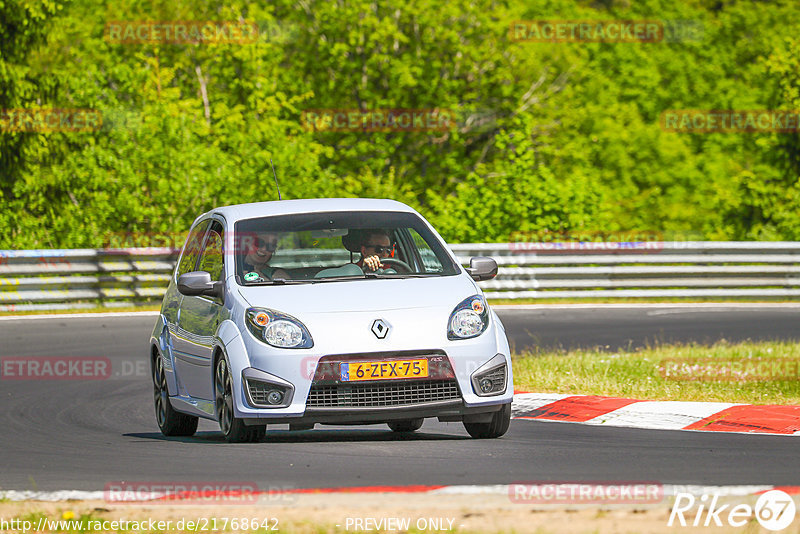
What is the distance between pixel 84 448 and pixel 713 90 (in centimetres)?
5228

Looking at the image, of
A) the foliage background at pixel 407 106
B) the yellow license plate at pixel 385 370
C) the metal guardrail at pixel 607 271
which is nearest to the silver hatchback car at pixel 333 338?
the yellow license plate at pixel 385 370

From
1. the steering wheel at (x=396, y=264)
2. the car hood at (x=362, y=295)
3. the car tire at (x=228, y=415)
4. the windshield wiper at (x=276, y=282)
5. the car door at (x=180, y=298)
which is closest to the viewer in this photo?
the car hood at (x=362, y=295)

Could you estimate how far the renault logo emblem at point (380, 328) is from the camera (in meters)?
8.07

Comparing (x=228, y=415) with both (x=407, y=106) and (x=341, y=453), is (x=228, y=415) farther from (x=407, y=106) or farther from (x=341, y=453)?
(x=407, y=106)

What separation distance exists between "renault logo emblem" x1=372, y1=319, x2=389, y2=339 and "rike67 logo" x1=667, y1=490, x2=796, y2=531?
8.59 ft

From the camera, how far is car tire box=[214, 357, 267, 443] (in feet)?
27.5

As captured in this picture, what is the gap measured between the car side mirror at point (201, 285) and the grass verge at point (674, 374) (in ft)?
11.8

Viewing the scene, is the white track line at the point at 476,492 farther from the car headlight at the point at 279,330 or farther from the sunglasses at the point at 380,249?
the sunglasses at the point at 380,249

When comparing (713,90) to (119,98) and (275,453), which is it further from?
(275,453)

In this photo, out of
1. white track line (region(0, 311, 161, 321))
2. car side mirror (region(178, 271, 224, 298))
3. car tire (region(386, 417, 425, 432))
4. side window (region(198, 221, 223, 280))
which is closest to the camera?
car side mirror (region(178, 271, 224, 298))

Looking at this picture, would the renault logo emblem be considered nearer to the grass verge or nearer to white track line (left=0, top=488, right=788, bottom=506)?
white track line (left=0, top=488, right=788, bottom=506)

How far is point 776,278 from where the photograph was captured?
910 inches

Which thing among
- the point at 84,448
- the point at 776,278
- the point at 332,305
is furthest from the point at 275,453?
the point at 776,278

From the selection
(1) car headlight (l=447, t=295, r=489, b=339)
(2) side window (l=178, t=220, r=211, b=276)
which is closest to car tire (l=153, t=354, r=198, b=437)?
(2) side window (l=178, t=220, r=211, b=276)
